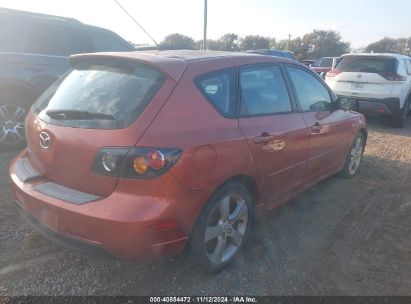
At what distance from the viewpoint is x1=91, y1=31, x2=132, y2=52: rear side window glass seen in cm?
670

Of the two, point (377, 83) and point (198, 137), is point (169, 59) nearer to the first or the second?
point (198, 137)

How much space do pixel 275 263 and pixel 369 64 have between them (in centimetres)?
784

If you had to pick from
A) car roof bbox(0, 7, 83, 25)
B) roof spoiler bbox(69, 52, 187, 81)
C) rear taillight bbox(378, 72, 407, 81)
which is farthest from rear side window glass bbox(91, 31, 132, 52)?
rear taillight bbox(378, 72, 407, 81)

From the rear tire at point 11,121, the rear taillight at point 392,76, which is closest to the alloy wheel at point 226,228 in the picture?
the rear tire at point 11,121

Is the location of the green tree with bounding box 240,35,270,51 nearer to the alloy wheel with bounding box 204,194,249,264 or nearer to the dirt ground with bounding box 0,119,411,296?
the dirt ground with bounding box 0,119,411,296

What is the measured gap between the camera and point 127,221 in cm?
245

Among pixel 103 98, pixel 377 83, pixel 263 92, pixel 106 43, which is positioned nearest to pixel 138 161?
pixel 103 98

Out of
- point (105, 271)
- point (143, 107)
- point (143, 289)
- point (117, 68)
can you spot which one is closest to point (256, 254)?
point (143, 289)

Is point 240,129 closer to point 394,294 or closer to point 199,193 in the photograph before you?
point 199,193

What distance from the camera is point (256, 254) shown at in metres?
3.47

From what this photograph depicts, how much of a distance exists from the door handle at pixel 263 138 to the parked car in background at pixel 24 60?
395cm

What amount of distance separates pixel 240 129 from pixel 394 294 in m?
1.70

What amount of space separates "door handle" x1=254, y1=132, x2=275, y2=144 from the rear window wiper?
1.17 m

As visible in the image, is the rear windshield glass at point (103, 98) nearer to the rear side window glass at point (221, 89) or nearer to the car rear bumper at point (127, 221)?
the rear side window glass at point (221, 89)
